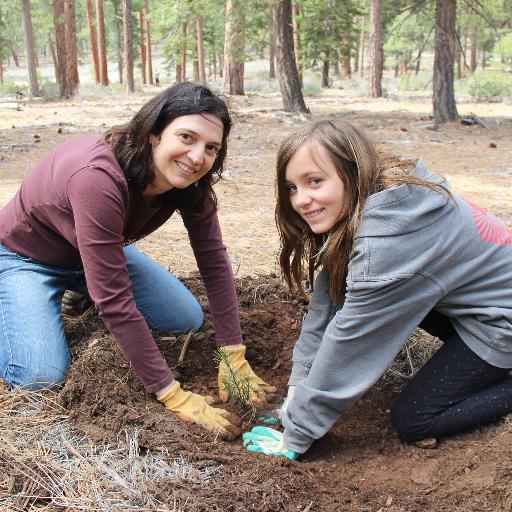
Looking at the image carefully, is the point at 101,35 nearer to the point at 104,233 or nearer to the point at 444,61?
the point at 444,61

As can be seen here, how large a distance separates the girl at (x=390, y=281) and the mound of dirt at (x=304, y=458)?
12 centimetres

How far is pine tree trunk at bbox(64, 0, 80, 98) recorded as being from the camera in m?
16.5

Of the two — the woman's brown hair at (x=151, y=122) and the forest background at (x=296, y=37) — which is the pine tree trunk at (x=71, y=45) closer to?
the forest background at (x=296, y=37)

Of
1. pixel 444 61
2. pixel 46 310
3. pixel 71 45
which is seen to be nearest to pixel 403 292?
pixel 46 310

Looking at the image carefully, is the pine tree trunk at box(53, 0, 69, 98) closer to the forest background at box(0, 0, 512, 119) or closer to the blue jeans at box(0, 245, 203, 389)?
the forest background at box(0, 0, 512, 119)

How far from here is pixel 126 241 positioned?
2734mm

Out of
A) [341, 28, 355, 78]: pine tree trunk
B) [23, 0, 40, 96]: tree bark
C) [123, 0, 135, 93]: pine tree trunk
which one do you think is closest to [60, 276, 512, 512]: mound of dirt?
[23, 0, 40, 96]: tree bark

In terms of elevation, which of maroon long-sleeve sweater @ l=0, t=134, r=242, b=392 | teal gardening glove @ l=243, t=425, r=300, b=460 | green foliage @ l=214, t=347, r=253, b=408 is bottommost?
teal gardening glove @ l=243, t=425, r=300, b=460

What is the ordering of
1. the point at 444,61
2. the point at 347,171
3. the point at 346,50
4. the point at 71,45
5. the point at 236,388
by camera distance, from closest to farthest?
the point at 347,171 → the point at 236,388 → the point at 444,61 → the point at 71,45 → the point at 346,50

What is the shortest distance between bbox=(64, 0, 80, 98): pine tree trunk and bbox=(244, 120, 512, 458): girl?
1644 cm

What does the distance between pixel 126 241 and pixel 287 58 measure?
28.5 ft

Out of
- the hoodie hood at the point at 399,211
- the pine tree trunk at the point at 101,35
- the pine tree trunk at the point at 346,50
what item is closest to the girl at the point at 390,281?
the hoodie hood at the point at 399,211

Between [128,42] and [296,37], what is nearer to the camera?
[296,37]

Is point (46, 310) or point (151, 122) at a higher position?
point (151, 122)
